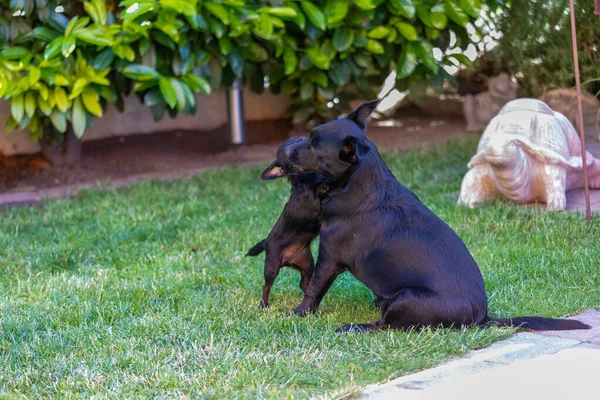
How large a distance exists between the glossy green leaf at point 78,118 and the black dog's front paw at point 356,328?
154 inches

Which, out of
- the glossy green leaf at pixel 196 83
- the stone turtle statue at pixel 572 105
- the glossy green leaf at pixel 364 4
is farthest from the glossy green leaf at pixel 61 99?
the stone turtle statue at pixel 572 105

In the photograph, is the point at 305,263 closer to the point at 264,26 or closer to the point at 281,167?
the point at 281,167

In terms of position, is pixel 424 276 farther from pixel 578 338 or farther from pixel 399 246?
pixel 578 338

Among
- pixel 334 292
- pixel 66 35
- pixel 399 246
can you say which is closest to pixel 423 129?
pixel 66 35

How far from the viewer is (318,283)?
4219 millimetres

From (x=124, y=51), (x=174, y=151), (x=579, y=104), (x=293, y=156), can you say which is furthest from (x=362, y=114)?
(x=174, y=151)

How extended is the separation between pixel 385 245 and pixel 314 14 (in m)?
3.81

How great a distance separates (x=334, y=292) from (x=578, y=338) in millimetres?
1457

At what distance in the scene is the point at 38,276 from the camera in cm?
538

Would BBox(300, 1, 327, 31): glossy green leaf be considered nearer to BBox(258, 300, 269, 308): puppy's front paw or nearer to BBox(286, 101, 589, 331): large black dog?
BBox(286, 101, 589, 331): large black dog

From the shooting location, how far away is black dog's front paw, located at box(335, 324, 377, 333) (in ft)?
13.2

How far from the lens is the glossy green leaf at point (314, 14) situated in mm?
7445

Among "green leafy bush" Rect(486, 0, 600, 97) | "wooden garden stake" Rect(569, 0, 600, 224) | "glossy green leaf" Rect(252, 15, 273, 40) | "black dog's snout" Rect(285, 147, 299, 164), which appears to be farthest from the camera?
"green leafy bush" Rect(486, 0, 600, 97)

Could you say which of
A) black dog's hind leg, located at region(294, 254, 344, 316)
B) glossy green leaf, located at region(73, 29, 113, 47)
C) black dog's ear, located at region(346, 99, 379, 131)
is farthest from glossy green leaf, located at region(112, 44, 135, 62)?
black dog's hind leg, located at region(294, 254, 344, 316)
